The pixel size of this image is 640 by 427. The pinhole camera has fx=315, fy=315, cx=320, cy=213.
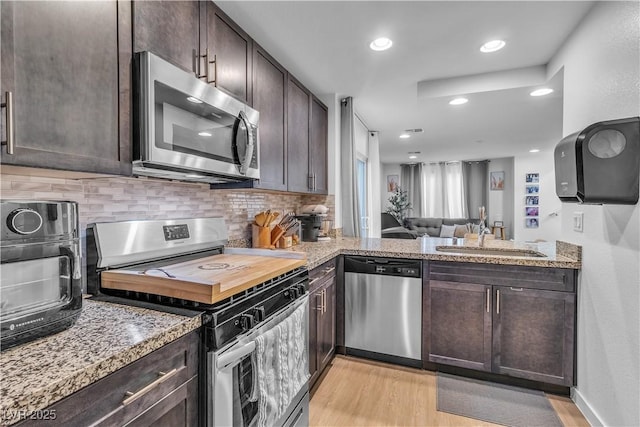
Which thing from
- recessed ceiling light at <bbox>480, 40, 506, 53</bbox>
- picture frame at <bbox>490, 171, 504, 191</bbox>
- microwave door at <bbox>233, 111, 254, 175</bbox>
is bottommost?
microwave door at <bbox>233, 111, 254, 175</bbox>

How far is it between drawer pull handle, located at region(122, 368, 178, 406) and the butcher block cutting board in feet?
0.73

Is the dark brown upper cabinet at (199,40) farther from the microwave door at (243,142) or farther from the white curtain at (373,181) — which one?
the white curtain at (373,181)

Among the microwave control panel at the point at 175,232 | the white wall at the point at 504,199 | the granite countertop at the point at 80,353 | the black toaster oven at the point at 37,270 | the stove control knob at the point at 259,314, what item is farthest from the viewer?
the white wall at the point at 504,199

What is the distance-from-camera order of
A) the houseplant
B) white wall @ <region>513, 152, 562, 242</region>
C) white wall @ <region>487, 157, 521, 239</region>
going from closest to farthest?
white wall @ <region>513, 152, 562, 242</region> < white wall @ <region>487, 157, 521, 239</region> < the houseplant

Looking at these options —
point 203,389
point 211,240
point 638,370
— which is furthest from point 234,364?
point 638,370

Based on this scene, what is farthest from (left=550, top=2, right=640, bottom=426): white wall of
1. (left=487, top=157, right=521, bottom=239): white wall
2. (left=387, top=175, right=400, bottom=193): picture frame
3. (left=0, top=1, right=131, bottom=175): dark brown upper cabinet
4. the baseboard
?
(left=387, top=175, right=400, bottom=193): picture frame

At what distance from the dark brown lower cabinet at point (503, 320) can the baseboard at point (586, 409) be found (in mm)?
73

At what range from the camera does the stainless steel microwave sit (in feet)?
3.81

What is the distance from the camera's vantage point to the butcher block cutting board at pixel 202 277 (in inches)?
41.4

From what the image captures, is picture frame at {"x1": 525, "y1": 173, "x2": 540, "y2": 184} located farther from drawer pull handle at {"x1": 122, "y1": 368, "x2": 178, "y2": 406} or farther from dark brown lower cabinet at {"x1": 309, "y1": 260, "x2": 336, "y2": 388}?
drawer pull handle at {"x1": 122, "y1": 368, "x2": 178, "y2": 406}

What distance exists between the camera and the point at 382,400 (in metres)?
2.00

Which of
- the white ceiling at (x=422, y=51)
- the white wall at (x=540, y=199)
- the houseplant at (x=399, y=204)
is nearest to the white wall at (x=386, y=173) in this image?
the houseplant at (x=399, y=204)

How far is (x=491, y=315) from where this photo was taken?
214 cm

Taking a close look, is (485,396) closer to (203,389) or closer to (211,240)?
(203,389)
